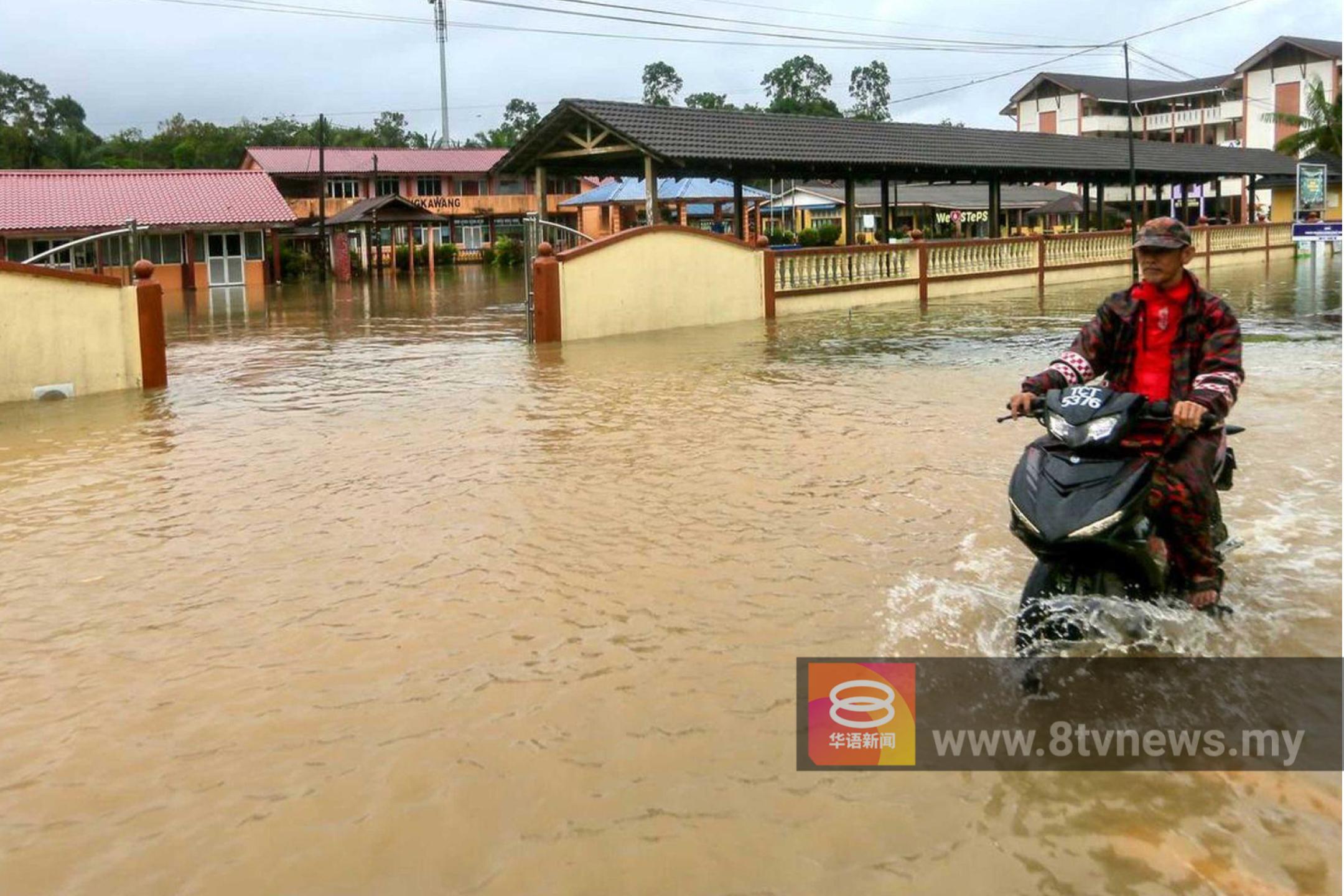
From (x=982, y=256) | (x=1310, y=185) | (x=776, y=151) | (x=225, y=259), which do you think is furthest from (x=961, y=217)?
(x=1310, y=185)

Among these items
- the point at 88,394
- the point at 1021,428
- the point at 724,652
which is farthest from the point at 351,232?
the point at 724,652

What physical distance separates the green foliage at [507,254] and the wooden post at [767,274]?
3188cm

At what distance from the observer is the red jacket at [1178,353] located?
436 cm

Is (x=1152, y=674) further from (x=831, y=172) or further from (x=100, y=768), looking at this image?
(x=831, y=172)

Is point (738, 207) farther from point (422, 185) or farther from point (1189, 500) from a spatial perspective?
point (422, 185)

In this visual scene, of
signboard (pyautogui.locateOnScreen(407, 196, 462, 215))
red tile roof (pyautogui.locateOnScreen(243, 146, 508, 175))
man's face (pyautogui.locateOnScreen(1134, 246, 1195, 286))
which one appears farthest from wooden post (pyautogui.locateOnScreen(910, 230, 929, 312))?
signboard (pyautogui.locateOnScreen(407, 196, 462, 215))

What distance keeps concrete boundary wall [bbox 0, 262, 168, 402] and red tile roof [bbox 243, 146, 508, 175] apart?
A: 155ft

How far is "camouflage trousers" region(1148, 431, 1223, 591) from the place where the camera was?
4.37 meters

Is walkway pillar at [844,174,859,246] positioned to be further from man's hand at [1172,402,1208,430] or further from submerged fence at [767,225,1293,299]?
man's hand at [1172,402,1208,430]

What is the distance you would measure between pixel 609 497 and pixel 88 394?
714 centimetres

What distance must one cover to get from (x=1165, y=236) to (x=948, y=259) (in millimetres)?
21580

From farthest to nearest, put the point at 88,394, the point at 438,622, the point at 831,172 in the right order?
the point at 831,172, the point at 88,394, the point at 438,622

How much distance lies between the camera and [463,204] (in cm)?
6003

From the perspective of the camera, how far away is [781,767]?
12.2ft
